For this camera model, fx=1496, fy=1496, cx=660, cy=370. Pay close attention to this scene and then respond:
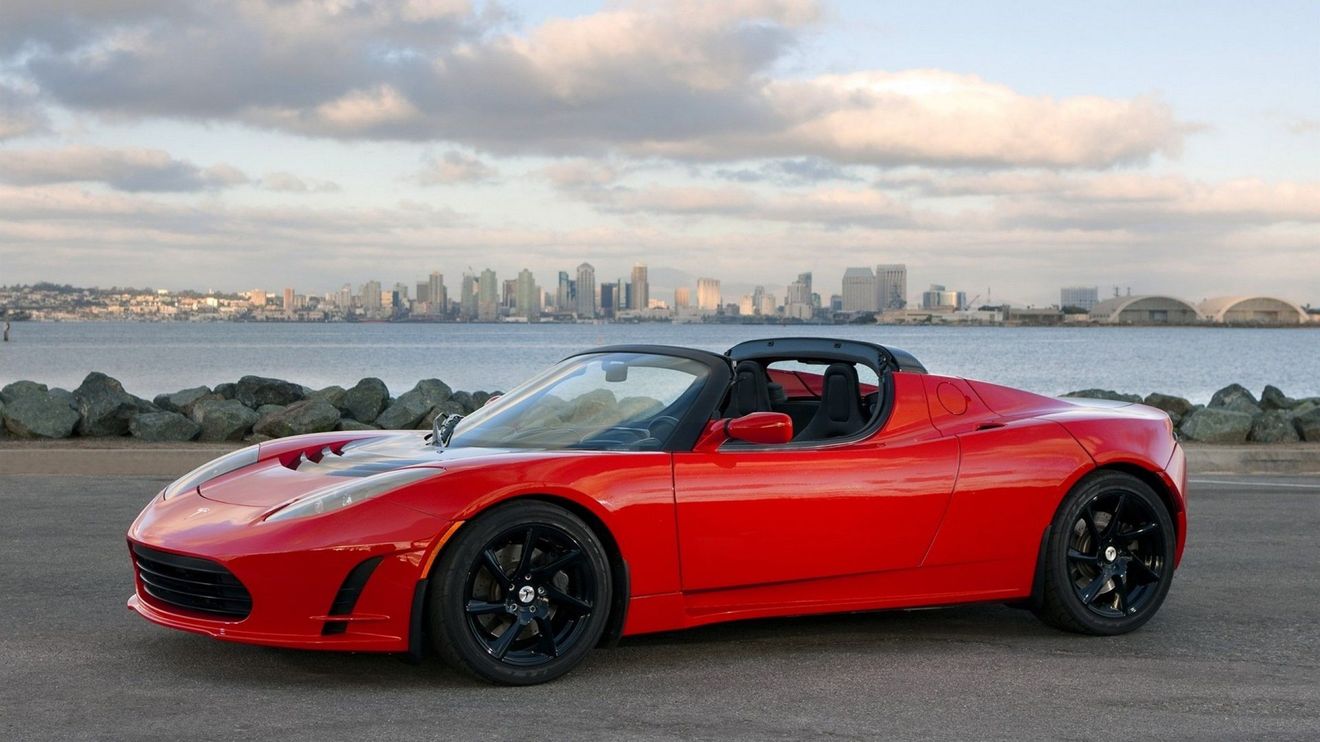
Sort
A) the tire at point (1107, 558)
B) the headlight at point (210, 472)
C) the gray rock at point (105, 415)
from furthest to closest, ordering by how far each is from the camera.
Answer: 1. the gray rock at point (105, 415)
2. the tire at point (1107, 558)
3. the headlight at point (210, 472)

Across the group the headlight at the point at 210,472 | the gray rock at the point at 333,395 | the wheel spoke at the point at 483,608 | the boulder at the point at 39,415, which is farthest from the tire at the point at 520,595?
the gray rock at the point at 333,395

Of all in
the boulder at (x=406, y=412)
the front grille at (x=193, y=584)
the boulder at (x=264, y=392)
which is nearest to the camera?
the front grille at (x=193, y=584)

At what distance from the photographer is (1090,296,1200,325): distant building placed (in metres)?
182

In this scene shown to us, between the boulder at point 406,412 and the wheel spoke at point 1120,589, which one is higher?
the wheel spoke at point 1120,589

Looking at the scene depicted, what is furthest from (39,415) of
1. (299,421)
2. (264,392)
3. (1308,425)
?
(1308,425)

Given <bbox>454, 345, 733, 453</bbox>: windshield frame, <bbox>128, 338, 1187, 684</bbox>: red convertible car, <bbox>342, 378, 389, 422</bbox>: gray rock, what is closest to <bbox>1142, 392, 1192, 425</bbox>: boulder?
<bbox>342, 378, 389, 422</bbox>: gray rock

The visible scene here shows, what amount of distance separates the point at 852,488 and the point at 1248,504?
21.0 feet

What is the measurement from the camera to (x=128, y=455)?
1345 cm

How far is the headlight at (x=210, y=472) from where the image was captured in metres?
6.23

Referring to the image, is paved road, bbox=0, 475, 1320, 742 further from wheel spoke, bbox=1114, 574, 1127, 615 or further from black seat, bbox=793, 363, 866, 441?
black seat, bbox=793, 363, 866, 441

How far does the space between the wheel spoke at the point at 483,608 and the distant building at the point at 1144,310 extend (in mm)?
186598

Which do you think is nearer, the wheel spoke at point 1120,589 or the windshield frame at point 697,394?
the windshield frame at point 697,394

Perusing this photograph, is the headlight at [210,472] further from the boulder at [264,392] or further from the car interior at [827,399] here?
the boulder at [264,392]

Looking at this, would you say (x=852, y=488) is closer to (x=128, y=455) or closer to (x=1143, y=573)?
(x=1143, y=573)
